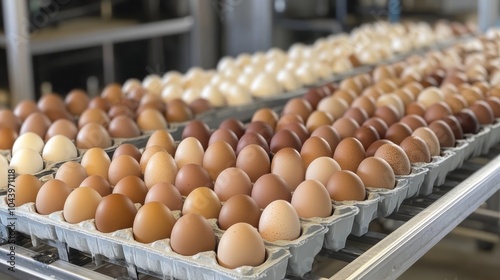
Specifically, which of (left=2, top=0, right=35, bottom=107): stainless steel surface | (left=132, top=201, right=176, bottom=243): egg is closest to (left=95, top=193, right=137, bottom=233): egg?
(left=132, top=201, right=176, bottom=243): egg

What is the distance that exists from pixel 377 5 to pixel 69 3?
232 cm

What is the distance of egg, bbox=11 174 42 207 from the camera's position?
156 cm

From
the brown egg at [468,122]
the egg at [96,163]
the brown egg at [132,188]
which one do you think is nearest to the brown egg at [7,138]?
the egg at [96,163]

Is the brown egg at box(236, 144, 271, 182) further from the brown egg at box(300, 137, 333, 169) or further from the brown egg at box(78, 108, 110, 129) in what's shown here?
the brown egg at box(78, 108, 110, 129)

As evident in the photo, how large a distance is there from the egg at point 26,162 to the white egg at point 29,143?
111 millimetres

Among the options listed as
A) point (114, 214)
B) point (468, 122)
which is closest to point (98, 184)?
point (114, 214)

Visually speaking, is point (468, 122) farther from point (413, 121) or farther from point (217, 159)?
point (217, 159)

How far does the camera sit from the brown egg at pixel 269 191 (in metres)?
1.49

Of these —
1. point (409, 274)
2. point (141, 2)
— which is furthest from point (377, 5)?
point (409, 274)

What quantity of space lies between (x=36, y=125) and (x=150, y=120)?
348 mm

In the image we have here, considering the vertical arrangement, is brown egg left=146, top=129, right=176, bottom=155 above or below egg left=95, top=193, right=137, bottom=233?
above

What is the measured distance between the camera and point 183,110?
2332mm

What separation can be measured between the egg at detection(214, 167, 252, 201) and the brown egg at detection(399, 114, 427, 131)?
Answer: 26.2 inches

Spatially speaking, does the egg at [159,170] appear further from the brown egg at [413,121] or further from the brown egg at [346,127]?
the brown egg at [413,121]
